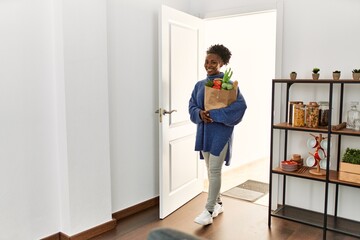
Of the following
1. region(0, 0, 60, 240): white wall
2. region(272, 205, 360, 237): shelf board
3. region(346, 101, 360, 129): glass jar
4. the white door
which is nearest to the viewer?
region(0, 0, 60, 240): white wall

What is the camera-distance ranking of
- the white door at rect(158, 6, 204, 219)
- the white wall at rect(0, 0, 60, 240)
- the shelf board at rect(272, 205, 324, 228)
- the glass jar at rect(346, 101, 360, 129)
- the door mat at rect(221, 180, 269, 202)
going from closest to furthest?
the white wall at rect(0, 0, 60, 240), the glass jar at rect(346, 101, 360, 129), the shelf board at rect(272, 205, 324, 228), the white door at rect(158, 6, 204, 219), the door mat at rect(221, 180, 269, 202)

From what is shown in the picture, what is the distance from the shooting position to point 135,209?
327 cm

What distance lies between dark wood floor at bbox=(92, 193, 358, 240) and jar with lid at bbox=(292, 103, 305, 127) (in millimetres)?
883

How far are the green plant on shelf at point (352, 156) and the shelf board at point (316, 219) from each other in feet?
1.78

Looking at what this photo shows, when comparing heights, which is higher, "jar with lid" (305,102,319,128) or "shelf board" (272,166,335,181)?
"jar with lid" (305,102,319,128)

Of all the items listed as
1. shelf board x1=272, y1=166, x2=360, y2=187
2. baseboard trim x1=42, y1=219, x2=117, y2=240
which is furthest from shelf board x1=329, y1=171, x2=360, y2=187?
baseboard trim x1=42, y1=219, x2=117, y2=240

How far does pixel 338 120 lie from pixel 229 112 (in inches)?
36.8

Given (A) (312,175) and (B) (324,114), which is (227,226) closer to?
(A) (312,175)

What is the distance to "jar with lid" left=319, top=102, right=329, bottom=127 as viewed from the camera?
274 centimetres

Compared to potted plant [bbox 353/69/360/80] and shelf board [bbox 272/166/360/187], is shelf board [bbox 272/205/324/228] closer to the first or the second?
shelf board [bbox 272/166/360/187]

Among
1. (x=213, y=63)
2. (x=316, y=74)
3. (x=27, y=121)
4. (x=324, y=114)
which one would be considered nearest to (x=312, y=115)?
(x=324, y=114)

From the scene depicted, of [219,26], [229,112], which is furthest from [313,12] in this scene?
[219,26]

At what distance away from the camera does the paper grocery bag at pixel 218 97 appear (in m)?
2.76

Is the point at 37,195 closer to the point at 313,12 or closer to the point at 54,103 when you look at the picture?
the point at 54,103
